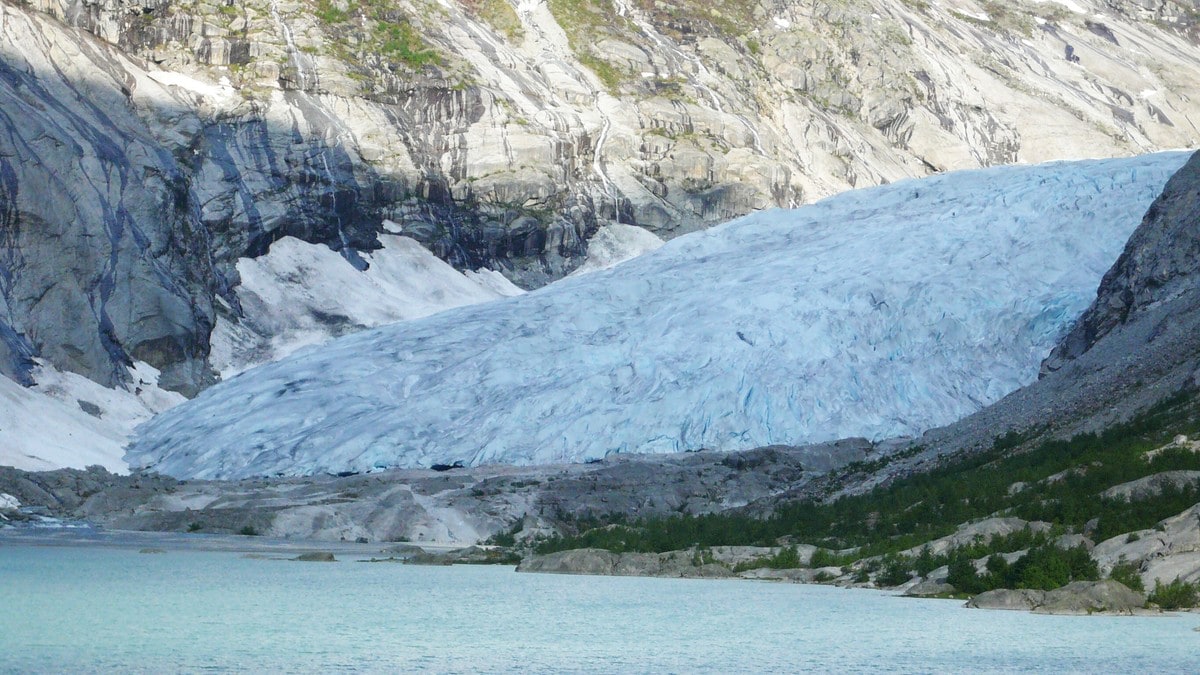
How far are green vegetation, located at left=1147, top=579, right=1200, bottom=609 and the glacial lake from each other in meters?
0.56

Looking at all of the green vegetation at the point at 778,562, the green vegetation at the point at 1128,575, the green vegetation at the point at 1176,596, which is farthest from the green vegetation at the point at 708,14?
the green vegetation at the point at 1176,596

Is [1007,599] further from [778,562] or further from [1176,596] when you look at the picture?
[778,562]

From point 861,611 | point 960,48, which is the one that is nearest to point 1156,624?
point 861,611

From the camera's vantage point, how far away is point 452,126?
76.1 metres

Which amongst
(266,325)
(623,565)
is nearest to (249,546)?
(623,565)

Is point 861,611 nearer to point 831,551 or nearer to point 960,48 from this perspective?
point 831,551

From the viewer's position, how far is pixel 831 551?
23.2m

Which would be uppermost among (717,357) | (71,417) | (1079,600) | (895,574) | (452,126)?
(1079,600)

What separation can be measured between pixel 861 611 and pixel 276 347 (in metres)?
46.6

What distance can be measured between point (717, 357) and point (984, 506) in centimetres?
1862

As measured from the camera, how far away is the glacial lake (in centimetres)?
1260

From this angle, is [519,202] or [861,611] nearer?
[861,611]

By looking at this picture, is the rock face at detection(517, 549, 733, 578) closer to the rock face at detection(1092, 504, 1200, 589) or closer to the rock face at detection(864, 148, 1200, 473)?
the rock face at detection(1092, 504, 1200, 589)

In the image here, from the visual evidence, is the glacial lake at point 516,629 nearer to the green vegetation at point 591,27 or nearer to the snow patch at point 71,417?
the snow patch at point 71,417
